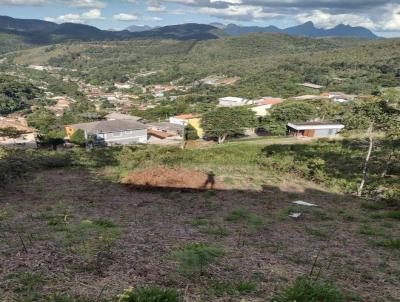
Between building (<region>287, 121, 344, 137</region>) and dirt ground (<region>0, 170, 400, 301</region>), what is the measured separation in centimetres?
3843

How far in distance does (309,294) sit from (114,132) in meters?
51.6

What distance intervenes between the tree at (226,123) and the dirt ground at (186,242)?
1567 inches

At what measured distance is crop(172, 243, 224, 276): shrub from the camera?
633cm

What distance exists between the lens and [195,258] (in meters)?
6.77

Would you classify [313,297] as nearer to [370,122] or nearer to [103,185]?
[103,185]

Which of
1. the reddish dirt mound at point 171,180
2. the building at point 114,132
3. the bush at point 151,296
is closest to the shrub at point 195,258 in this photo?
the bush at point 151,296

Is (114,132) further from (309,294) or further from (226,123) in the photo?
(309,294)

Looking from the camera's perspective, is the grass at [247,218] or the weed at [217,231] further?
the grass at [247,218]

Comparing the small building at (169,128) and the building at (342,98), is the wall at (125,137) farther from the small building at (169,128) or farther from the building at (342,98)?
the building at (342,98)

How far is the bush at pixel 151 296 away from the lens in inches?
187

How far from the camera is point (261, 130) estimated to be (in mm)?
62406

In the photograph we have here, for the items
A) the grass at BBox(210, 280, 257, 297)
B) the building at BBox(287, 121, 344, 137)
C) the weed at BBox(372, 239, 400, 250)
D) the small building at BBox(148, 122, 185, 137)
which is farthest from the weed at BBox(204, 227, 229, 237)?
the small building at BBox(148, 122, 185, 137)

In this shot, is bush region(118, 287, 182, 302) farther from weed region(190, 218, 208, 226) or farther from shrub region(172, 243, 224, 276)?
weed region(190, 218, 208, 226)

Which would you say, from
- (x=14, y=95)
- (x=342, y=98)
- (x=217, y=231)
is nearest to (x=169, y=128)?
(x=342, y=98)
